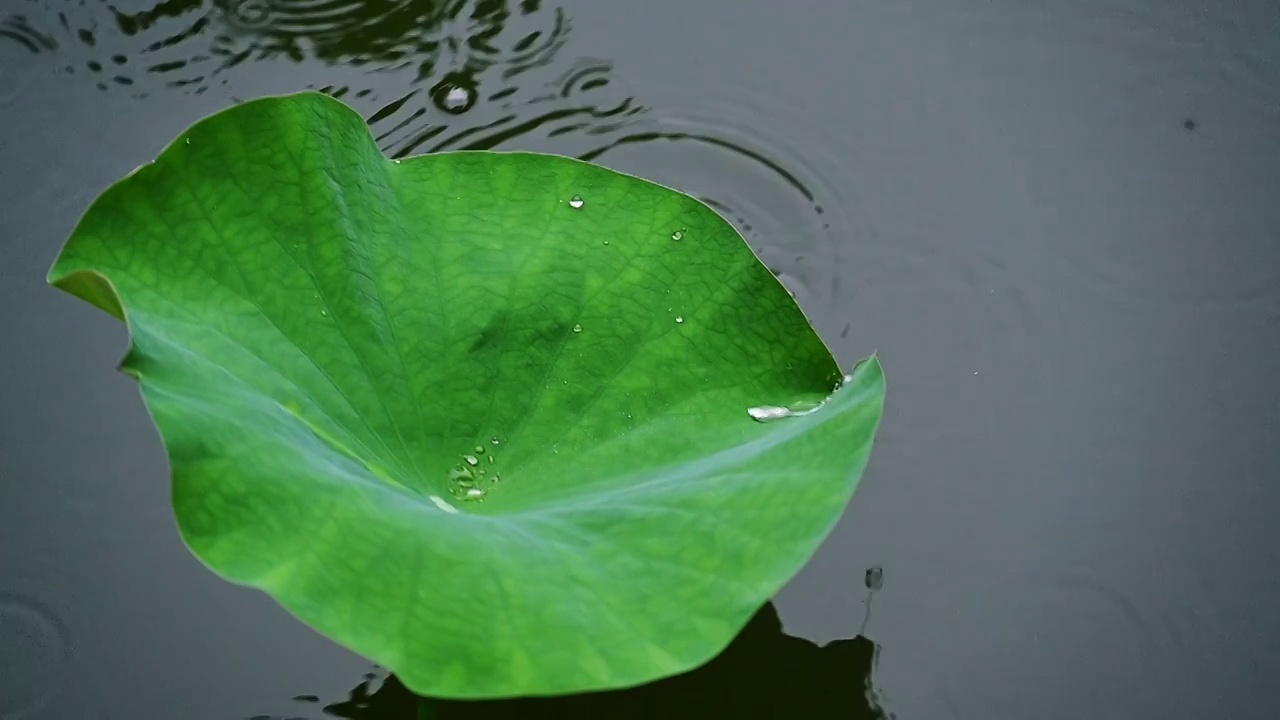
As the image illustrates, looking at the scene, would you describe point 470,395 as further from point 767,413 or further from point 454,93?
point 454,93

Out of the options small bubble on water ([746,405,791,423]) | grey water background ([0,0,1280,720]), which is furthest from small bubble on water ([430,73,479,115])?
small bubble on water ([746,405,791,423])

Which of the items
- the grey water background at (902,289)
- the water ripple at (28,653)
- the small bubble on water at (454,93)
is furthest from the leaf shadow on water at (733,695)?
the small bubble on water at (454,93)

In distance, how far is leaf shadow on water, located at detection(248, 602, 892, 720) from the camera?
3.04 feet

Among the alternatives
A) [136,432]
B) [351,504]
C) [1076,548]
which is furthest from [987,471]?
[136,432]

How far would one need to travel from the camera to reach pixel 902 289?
1.19 meters

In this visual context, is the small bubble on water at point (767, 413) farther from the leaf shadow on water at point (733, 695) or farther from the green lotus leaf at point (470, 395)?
the leaf shadow on water at point (733, 695)

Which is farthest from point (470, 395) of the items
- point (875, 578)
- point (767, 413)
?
point (875, 578)

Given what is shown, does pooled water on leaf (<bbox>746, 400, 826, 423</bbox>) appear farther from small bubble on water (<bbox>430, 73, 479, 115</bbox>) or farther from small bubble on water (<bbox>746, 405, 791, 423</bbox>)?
small bubble on water (<bbox>430, 73, 479, 115</bbox>)

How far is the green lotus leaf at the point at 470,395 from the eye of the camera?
73cm

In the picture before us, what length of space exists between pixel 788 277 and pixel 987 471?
0.26 metres

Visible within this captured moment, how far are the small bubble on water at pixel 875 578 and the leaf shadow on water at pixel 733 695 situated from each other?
0.05 m

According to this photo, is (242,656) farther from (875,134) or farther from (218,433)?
(875,134)

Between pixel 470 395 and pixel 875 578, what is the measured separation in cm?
36

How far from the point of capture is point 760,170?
1259 millimetres
